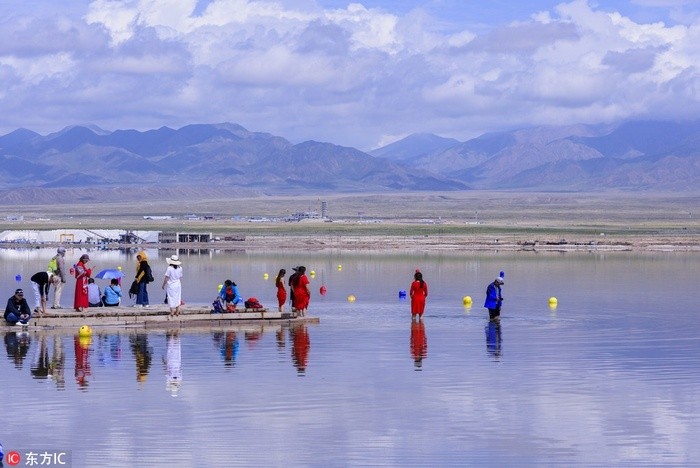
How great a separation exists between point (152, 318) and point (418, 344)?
6391 millimetres

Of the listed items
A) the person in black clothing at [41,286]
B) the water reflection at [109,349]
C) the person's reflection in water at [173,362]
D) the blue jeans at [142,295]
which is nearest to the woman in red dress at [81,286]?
the person in black clothing at [41,286]

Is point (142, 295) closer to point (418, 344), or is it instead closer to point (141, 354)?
point (141, 354)

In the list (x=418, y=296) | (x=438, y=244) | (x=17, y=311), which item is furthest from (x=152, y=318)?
(x=438, y=244)

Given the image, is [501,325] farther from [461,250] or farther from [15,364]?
[461,250]

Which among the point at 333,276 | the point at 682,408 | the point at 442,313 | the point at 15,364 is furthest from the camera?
the point at 333,276

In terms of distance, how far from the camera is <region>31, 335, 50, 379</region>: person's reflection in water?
72.5ft

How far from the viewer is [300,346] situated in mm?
26594

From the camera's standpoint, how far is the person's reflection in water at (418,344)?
24328mm

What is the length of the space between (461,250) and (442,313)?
49.4 meters

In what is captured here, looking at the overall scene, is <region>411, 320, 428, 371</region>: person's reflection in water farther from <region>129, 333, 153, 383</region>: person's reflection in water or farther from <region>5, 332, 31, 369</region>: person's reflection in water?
<region>5, 332, 31, 369</region>: person's reflection in water

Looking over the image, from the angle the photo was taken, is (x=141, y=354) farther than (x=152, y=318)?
No

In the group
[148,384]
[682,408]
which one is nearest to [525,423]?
[682,408]

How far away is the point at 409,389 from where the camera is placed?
20812 millimetres

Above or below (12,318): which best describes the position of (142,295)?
above
